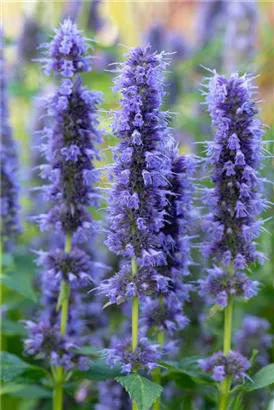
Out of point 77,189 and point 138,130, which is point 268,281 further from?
point 138,130

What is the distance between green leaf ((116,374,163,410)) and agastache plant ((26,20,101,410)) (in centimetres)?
80

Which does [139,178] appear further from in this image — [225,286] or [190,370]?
[190,370]

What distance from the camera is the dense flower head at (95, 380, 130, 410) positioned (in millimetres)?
4664

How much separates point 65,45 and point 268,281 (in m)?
2.81

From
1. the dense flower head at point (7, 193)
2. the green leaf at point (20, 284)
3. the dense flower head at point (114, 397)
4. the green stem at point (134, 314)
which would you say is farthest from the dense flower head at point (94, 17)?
the green stem at point (134, 314)

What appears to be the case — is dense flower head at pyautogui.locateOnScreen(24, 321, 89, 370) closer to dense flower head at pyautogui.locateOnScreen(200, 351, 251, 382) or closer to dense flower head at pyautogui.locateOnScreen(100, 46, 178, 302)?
dense flower head at pyautogui.locateOnScreen(200, 351, 251, 382)

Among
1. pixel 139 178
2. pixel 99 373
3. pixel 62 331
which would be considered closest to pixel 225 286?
pixel 139 178

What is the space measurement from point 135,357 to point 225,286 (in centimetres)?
60

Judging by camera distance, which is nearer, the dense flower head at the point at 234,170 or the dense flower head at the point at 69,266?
the dense flower head at the point at 234,170

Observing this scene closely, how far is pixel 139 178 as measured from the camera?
337 cm

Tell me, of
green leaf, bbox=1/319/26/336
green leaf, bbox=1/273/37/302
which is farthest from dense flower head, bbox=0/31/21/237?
green leaf, bbox=1/319/26/336

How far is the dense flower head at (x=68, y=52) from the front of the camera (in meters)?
3.99

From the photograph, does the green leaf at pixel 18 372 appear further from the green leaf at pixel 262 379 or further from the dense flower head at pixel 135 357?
the green leaf at pixel 262 379

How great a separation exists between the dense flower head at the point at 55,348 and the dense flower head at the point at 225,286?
835 millimetres
